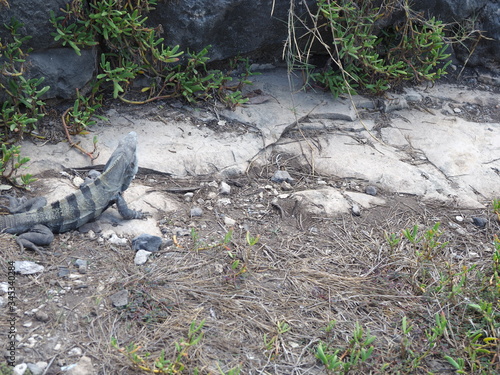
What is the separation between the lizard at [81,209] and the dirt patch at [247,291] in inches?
3.7

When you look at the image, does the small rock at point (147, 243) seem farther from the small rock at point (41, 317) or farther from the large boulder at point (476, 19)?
the large boulder at point (476, 19)

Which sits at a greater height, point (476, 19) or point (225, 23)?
point (225, 23)

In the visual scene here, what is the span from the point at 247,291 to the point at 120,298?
30.2 inches

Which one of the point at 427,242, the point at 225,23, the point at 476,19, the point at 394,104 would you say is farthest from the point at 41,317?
the point at 476,19

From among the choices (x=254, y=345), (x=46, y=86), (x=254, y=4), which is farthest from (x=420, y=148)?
(x=46, y=86)

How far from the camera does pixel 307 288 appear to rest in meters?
3.44

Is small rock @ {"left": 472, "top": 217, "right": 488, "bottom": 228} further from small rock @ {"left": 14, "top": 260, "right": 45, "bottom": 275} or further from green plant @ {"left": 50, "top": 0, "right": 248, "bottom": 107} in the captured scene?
small rock @ {"left": 14, "top": 260, "right": 45, "bottom": 275}

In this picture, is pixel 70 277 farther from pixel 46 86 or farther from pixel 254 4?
pixel 254 4

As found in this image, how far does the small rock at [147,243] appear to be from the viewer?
11.9 ft

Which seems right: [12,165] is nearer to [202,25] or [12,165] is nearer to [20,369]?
[20,369]

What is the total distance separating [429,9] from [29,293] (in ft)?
16.3

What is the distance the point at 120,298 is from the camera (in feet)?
10.3

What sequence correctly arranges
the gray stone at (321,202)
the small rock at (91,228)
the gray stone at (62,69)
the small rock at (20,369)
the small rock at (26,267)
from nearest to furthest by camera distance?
the small rock at (20,369), the small rock at (26,267), the small rock at (91,228), the gray stone at (321,202), the gray stone at (62,69)

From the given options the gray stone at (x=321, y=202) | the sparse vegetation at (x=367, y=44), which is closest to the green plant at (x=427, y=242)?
the gray stone at (x=321, y=202)
